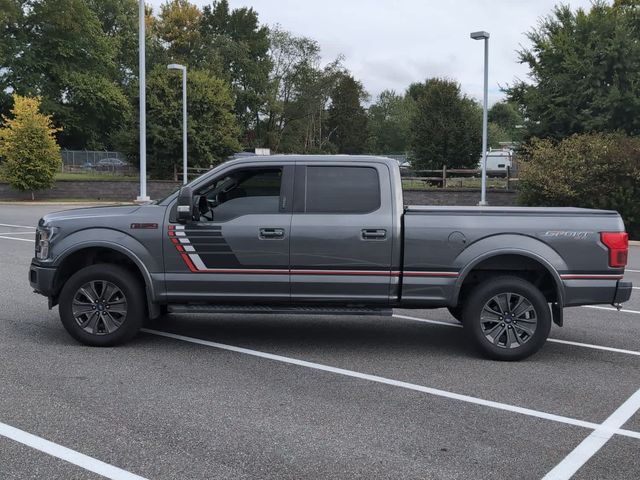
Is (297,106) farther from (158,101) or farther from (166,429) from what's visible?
(166,429)

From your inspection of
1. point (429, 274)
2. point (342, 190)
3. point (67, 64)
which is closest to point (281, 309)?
point (342, 190)

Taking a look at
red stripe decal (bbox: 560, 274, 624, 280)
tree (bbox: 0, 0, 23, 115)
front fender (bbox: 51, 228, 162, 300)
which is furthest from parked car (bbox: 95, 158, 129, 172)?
red stripe decal (bbox: 560, 274, 624, 280)

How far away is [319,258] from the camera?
652 centimetres

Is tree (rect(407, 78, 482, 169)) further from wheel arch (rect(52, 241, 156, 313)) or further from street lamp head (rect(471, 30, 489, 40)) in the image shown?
wheel arch (rect(52, 241, 156, 313))

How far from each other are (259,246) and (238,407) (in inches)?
76.5

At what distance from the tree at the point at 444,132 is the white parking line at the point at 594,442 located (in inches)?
1226

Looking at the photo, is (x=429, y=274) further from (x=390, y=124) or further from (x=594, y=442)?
(x=390, y=124)

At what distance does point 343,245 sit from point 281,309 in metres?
0.89

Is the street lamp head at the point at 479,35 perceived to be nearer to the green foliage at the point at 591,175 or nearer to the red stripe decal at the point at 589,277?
the green foliage at the point at 591,175

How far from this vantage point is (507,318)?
255 inches

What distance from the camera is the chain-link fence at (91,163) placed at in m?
48.1

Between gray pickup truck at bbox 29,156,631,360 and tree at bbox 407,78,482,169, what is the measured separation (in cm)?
2978

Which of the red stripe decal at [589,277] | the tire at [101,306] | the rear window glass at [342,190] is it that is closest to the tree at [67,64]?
the tire at [101,306]

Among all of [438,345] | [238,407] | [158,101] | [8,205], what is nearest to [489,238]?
[438,345]
